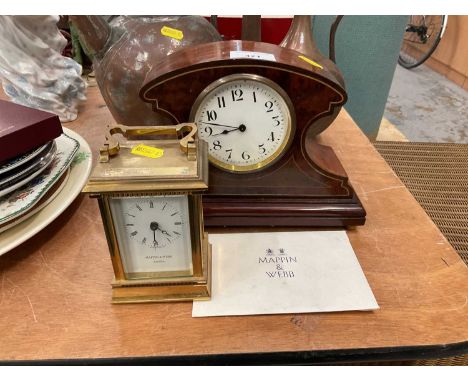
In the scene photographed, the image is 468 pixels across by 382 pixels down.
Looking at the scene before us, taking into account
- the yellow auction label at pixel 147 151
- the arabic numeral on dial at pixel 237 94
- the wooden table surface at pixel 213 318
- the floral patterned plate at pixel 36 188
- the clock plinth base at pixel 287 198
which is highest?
the arabic numeral on dial at pixel 237 94

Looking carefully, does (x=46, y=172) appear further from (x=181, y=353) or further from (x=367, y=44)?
(x=367, y=44)

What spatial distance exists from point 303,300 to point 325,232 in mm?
167

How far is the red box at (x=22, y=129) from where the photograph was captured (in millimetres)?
604

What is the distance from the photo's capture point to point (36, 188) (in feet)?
2.06

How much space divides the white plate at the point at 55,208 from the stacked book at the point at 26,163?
0.5 inches

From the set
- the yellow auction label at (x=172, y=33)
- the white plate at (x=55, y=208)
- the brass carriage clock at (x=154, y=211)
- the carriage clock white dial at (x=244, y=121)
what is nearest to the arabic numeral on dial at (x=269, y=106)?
the carriage clock white dial at (x=244, y=121)

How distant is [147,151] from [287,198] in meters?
0.29

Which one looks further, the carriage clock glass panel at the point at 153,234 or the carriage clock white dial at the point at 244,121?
the carriage clock white dial at the point at 244,121

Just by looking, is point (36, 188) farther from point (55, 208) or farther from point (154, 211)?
point (154, 211)

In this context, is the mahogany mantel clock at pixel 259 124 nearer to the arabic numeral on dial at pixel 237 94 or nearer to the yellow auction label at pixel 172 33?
the arabic numeral on dial at pixel 237 94

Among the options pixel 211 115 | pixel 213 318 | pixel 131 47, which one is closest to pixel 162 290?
pixel 213 318

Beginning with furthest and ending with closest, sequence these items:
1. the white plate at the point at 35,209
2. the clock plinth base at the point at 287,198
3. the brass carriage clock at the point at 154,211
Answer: the clock plinth base at the point at 287,198 < the white plate at the point at 35,209 < the brass carriage clock at the point at 154,211

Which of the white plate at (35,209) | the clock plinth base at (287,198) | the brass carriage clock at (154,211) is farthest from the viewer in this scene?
the clock plinth base at (287,198)

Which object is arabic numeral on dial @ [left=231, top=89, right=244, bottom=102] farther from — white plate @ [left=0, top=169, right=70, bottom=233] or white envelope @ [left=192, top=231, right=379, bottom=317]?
white plate @ [left=0, top=169, right=70, bottom=233]
